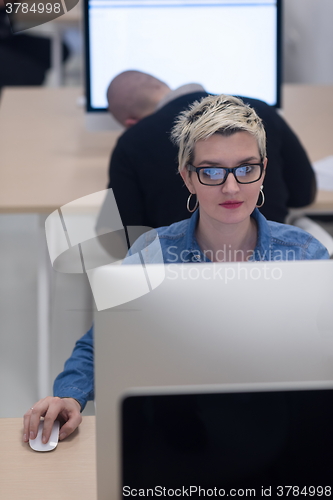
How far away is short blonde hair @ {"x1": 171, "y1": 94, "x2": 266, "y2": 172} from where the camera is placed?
858 millimetres

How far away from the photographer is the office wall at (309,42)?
Result: 3914 mm

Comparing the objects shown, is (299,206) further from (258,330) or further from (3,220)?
(3,220)

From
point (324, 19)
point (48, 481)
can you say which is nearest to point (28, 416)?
point (48, 481)

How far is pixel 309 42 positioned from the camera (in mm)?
4191

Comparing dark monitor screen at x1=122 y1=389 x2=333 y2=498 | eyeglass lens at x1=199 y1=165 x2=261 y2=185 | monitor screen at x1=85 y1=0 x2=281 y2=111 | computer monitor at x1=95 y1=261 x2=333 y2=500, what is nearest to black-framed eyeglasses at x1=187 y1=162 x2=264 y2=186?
eyeglass lens at x1=199 y1=165 x2=261 y2=185

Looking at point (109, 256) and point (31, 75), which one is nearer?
point (109, 256)

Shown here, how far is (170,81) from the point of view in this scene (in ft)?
6.27

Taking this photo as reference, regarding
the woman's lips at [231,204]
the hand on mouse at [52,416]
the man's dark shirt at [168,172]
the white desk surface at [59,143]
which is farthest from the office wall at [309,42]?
the hand on mouse at [52,416]

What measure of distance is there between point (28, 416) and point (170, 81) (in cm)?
125

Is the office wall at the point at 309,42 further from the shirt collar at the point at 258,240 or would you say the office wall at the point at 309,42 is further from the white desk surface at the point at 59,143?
the shirt collar at the point at 258,240

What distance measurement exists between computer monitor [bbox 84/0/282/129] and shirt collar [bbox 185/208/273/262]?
1.08 meters

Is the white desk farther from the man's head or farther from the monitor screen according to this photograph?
the monitor screen

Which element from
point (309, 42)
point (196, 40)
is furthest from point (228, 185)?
point (309, 42)

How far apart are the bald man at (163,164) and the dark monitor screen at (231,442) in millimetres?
341
